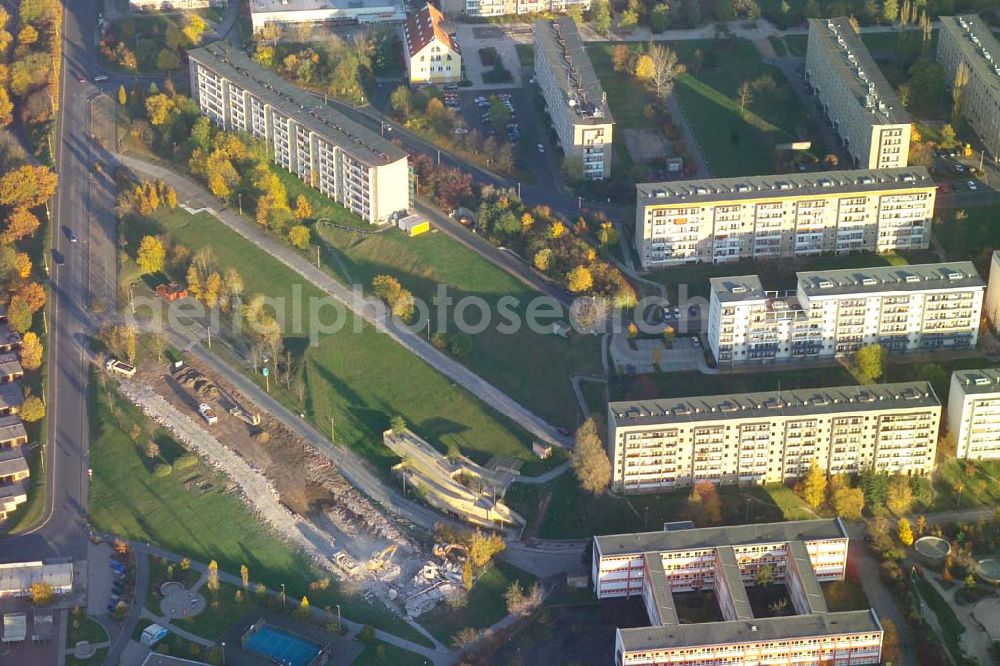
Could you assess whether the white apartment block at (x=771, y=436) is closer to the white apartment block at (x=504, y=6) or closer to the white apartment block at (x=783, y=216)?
the white apartment block at (x=783, y=216)

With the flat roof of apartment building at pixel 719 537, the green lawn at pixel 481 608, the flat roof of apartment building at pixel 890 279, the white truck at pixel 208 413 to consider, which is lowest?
the green lawn at pixel 481 608

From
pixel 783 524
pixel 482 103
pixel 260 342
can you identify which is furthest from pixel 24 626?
pixel 482 103

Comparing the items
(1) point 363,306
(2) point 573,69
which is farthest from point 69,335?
(2) point 573,69

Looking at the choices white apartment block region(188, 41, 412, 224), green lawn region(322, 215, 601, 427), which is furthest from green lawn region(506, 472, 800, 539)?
white apartment block region(188, 41, 412, 224)

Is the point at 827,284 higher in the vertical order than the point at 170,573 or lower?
higher

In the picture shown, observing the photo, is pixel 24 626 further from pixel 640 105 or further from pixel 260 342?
pixel 640 105

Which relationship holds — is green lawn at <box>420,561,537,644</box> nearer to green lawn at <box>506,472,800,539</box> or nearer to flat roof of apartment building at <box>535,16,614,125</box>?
green lawn at <box>506,472,800,539</box>

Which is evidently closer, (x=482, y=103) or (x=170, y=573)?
(x=170, y=573)

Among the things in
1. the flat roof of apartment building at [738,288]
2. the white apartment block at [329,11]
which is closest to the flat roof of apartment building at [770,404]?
the flat roof of apartment building at [738,288]
